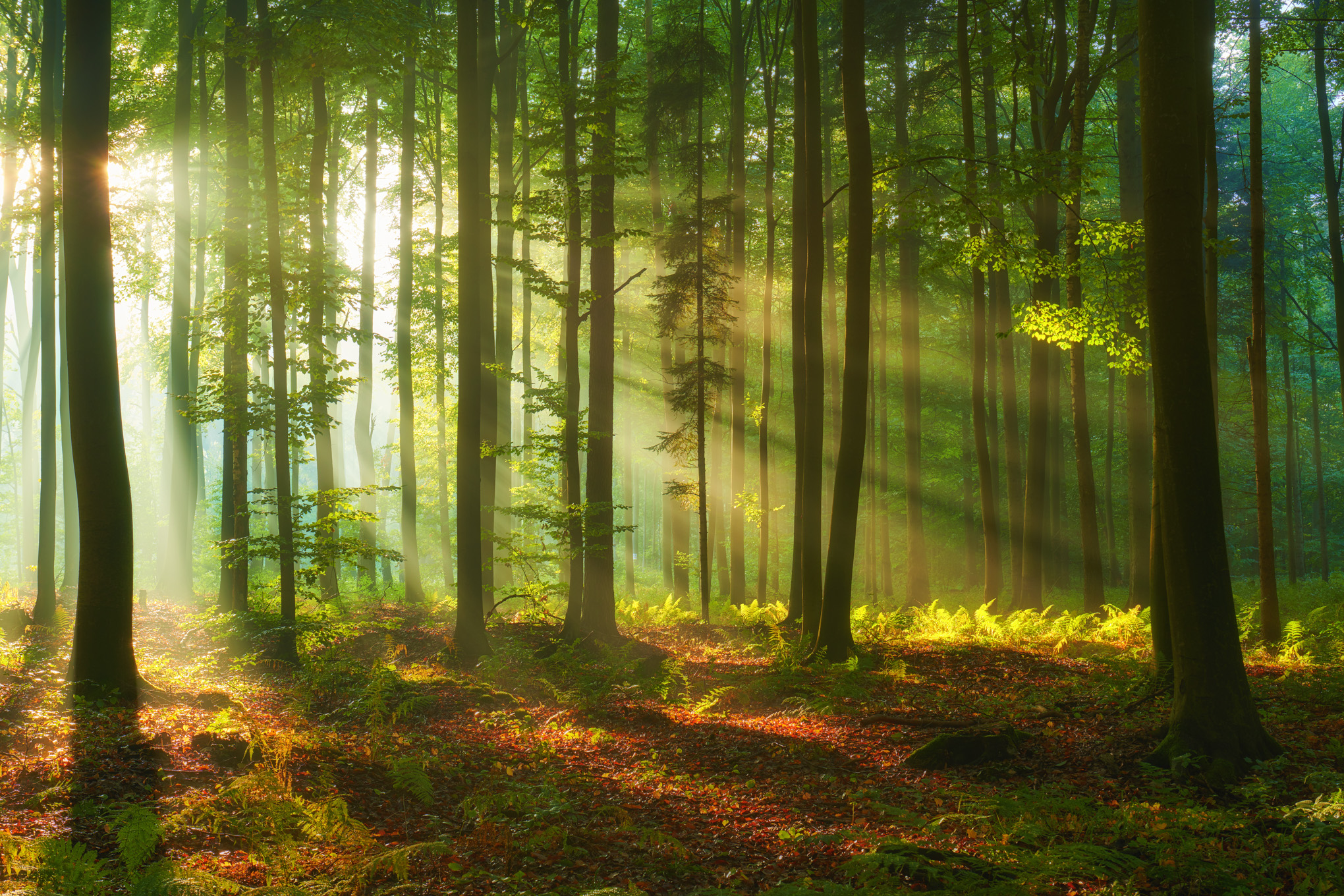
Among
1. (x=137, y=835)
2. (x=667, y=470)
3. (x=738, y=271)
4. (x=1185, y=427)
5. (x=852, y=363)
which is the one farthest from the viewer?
(x=667, y=470)

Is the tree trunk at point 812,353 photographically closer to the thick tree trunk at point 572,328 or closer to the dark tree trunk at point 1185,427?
the thick tree trunk at point 572,328

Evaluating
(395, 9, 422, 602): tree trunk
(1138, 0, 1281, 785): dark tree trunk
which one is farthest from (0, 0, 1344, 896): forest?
(395, 9, 422, 602): tree trunk

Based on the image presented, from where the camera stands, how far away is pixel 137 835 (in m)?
4.01

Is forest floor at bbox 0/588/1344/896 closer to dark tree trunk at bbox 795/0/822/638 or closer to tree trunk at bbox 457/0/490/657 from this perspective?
tree trunk at bbox 457/0/490/657

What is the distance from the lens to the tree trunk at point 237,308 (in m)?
10.7

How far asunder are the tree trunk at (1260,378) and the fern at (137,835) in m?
11.1

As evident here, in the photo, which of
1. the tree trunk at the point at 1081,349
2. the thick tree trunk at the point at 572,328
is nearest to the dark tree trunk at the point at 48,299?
the thick tree trunk at the point at 572,328

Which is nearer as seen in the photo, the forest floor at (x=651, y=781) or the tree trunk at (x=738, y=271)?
the forest floor at (x=651, y=781)

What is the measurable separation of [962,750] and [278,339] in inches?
407

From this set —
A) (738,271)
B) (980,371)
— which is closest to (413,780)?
(980,371)

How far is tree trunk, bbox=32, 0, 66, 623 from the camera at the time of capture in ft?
42.8

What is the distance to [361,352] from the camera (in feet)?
63.8

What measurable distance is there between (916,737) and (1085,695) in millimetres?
2147

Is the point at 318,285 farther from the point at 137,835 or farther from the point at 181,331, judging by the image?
the point at 137,835
